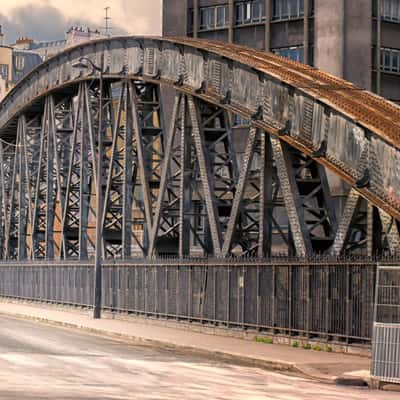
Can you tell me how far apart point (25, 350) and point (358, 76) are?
43.6 meters

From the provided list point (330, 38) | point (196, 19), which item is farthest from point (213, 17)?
point (330, 38)

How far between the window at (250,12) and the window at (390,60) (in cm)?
821


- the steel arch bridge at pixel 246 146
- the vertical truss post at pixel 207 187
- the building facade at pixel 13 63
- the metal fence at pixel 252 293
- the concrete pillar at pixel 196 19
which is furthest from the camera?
the building facade at pixel 13 63

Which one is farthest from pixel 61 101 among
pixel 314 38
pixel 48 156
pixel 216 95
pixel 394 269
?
pixel 394 269

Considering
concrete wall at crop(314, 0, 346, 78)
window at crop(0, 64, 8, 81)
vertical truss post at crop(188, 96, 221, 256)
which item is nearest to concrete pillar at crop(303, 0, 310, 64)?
concrete wall at crop(314, 0, 346, 78)

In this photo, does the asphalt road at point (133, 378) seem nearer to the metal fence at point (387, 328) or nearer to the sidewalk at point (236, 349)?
the sidewalk at point (236, 349)

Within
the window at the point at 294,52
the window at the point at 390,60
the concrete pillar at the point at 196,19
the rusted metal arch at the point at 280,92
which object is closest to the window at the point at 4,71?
the concrete pillar at the point at 196,19

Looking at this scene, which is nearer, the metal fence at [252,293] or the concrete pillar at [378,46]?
the metal fence at [252,293]

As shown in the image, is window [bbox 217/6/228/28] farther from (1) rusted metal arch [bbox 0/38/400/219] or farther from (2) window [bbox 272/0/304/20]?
(1) rusted metal arch [bbox 0/38/400/219]

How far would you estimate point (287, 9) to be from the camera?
248ft

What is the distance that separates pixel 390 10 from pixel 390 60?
9.59 feet

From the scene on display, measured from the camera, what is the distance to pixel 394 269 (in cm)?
2514

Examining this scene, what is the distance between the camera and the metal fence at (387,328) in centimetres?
2392

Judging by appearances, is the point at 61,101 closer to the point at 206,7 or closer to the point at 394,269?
the point at 206,7
